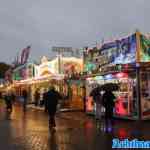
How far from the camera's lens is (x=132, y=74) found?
78.0 feet

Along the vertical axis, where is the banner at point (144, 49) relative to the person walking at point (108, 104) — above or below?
above

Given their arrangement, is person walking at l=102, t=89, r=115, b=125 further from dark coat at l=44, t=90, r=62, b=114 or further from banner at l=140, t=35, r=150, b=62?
banner at l=140, t=35, r=150, b=62

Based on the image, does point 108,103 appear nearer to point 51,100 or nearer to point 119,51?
point 51,100

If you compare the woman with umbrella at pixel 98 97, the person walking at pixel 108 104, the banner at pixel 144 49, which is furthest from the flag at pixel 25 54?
the person walking at pixel 108 104

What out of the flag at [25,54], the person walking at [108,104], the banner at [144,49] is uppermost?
the flag at [25,54]

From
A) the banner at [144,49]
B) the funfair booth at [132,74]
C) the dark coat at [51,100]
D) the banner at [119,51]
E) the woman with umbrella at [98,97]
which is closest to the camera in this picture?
the dark coat at [51,100]

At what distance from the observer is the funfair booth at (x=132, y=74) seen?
23078mm

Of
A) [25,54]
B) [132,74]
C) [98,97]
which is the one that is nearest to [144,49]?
[132,74]

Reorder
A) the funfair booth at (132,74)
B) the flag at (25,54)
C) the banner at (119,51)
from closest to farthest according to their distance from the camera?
1. the funfair booth at (132,74)
2. the banner at (119,51)
3. the flag at (25,54)

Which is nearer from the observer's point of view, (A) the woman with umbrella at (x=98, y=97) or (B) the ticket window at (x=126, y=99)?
(A) the woman with umbrella at (x=98, y=97)

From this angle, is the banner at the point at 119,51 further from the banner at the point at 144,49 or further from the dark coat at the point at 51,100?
the dark coat at the point at 51,100

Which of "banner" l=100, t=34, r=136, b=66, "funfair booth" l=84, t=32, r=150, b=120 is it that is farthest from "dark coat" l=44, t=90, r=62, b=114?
"banner" l=100, t=34, r=136, b=66

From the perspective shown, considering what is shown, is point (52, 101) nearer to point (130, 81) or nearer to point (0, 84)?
point (130, 81)

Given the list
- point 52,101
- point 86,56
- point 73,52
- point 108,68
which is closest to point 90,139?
point 52,101
